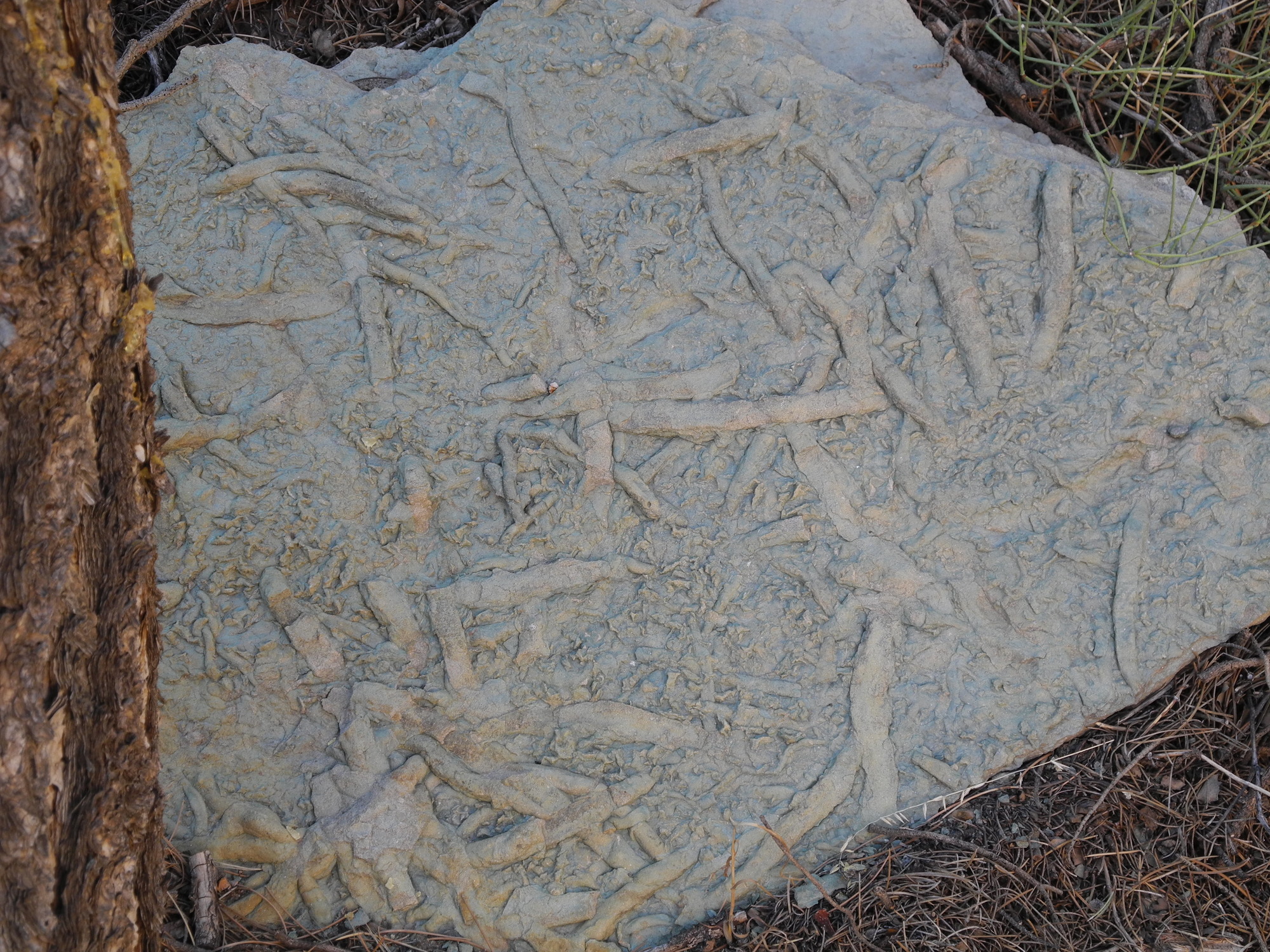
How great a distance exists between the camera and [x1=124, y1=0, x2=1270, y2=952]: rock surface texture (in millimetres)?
1990

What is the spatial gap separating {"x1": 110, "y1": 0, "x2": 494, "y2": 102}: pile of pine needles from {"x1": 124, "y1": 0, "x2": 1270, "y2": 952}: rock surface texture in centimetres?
30

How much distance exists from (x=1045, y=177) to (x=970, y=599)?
2.72 ft

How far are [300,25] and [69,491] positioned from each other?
1512 millimetres

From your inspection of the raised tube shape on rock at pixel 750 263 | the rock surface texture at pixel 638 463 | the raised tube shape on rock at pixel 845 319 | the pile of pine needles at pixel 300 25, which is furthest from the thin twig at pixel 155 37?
the raised tube shape on rock at pixel 845 319

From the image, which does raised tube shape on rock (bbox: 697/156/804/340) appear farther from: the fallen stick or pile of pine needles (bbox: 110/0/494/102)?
the fallen stick

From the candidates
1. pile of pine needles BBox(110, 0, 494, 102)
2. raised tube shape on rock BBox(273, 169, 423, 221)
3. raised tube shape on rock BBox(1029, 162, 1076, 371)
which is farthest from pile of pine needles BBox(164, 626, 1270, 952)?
pile of pine needles BBox(110, 0, 494, 102)

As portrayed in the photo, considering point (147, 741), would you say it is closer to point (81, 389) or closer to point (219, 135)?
point (81, 389)

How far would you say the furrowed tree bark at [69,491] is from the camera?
1.27m

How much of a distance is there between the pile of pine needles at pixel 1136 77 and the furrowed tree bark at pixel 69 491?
1782 mm

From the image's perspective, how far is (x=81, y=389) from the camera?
4.47 ft

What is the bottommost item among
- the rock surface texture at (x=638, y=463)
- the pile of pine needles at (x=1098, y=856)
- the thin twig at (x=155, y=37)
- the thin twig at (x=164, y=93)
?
the pile of pine needles at (x=1098, y=856)

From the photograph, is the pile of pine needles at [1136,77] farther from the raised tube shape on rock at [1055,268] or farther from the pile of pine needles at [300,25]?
the pile of pine needles at [300,25]

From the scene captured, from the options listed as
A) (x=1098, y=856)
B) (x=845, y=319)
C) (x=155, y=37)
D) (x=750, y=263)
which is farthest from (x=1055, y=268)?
(x=155, y=37)

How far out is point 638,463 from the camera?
6.91 feet
